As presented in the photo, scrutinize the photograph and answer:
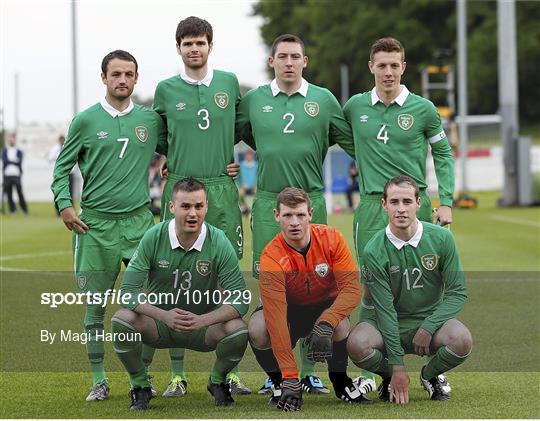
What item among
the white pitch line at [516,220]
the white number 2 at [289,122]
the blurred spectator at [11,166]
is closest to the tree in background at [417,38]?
the white pitch line at [516,220]

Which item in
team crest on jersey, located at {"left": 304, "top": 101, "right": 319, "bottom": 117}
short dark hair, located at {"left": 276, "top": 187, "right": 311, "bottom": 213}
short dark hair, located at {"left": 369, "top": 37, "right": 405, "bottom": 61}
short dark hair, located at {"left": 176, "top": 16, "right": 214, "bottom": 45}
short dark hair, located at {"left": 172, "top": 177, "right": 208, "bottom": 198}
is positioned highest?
short dark hair, located at {"left": 176, "top": 16, "right": 214, "bottom": 45}

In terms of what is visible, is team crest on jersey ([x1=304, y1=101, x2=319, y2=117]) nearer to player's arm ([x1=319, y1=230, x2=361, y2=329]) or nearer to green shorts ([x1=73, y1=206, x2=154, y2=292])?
player's arm ([x1=319, y1=230, x2=361, y2=329])

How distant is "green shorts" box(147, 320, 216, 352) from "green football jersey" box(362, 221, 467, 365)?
3.24ft

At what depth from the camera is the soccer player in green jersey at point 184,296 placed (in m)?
6.50

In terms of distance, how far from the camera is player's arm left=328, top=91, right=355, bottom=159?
7.36m

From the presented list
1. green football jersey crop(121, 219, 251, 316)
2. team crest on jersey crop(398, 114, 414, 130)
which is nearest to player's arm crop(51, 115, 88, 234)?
green football jersey crop(121, 219, 251, 316)

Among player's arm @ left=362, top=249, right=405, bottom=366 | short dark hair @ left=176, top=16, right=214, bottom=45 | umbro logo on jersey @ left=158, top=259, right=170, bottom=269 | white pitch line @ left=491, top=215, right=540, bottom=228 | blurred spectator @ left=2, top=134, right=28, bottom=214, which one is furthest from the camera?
blurred spectator @ left=2, top=134, right=28, bottom=214

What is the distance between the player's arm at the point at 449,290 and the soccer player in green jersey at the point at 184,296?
1.04 metres

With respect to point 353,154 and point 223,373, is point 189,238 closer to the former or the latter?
point 223,373

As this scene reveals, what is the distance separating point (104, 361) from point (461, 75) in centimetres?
2558

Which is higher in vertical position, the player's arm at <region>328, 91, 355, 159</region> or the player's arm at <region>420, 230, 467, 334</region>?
the player's arm at <region>328, 91, 355, 159</region>

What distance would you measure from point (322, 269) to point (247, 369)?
3.63 ft

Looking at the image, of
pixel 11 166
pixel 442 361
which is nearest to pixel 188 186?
pixel 442 361

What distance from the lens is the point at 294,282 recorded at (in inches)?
261
